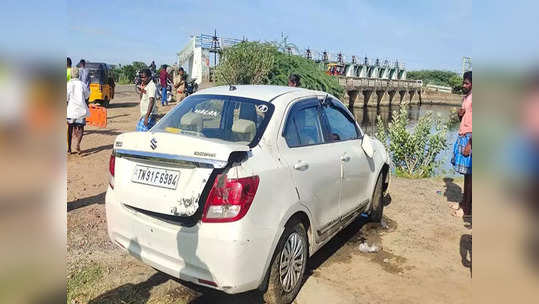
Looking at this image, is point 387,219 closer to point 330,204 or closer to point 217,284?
point 330,204

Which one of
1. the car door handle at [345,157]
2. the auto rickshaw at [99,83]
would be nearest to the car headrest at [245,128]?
the car door handle at [345,157]

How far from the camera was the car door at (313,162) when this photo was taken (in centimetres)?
336

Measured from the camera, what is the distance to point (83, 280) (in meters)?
3.47

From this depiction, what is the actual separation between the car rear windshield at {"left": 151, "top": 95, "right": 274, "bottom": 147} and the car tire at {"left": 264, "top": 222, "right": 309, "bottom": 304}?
0.88m

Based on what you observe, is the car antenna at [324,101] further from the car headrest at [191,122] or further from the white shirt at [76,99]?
the white shirt at [76,99]

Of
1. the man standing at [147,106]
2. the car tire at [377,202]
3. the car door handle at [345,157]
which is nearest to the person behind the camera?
the car door handle at [345,157]

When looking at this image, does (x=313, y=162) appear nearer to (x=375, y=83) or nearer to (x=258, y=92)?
(x=258, y=92)

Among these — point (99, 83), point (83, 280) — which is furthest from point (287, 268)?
point (99, 83)

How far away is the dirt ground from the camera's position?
3.45m

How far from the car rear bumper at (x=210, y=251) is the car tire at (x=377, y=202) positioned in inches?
108

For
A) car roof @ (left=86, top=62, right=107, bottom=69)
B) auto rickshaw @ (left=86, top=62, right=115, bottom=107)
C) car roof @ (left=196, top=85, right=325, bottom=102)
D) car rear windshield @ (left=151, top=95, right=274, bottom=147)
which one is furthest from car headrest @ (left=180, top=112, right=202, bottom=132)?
car roof @ (left=86, top=62, right=107, bottom=69)

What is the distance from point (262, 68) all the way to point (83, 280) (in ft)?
42.6

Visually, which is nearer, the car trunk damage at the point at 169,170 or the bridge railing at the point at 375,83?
the car trunk damage at the point at 169,170
